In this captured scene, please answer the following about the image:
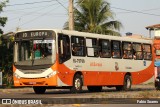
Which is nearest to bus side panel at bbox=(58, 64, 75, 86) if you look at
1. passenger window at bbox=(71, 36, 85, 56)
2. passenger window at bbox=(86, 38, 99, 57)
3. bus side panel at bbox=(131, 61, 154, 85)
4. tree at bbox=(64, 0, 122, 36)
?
passenger window at bbox=(71, 36, 85, 56)

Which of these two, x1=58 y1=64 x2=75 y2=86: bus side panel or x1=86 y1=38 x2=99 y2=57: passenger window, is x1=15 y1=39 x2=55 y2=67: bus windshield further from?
x1=86 y1=38 x2=99 y2=57: passenger window

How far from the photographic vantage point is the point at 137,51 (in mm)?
31875

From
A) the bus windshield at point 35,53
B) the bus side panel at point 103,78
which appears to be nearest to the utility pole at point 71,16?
the bus side panel at point 103,78

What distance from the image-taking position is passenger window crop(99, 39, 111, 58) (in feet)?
93.9

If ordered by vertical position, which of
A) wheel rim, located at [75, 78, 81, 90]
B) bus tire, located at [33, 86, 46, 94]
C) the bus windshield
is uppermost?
the bus windshield

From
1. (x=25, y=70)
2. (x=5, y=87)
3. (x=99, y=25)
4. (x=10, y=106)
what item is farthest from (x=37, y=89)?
(x=99, y=25)

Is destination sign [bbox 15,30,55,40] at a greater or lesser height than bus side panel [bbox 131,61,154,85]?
greater

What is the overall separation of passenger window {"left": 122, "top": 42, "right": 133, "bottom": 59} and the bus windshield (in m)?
6.76

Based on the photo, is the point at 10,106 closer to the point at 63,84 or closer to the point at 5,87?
the point at 63,84

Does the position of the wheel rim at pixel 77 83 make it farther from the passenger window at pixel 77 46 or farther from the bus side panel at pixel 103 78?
the passenger window at pixel 77 46

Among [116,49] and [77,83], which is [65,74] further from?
[116,49]

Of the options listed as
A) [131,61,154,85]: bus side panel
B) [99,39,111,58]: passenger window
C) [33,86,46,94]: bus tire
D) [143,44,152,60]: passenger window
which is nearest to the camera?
[33,86,46,94]: bus tire

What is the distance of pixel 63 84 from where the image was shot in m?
25.5

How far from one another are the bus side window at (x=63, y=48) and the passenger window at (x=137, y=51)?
6.84 meters
